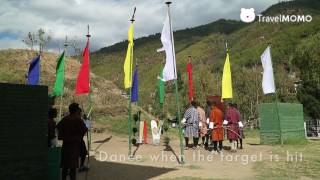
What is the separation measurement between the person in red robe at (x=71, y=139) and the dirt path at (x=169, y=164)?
1601 mm

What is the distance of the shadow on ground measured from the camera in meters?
10.4

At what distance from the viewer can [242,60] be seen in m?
88.8

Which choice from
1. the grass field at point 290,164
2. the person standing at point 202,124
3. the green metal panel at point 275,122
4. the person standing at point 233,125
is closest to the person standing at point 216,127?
the person standing at point 233,125

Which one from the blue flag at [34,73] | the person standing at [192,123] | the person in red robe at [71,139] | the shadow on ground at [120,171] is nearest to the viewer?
the person in red robe at [71,139]

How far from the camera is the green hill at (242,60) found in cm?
4330

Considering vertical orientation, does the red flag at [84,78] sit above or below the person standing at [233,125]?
above

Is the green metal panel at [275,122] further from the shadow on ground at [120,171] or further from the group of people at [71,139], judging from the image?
the group of people at [71,139]

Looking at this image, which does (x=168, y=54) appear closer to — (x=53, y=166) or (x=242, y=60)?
(x=53, y=166)

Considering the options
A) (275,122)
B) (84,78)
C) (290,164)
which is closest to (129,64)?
(84,78)

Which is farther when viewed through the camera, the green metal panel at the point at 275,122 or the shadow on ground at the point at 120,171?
the green metal panel at the point at 275,122

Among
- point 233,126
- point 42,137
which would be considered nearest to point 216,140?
point 233,126

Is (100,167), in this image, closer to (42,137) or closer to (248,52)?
(42,137)

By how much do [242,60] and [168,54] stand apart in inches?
3068

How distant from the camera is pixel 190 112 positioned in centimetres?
1650
